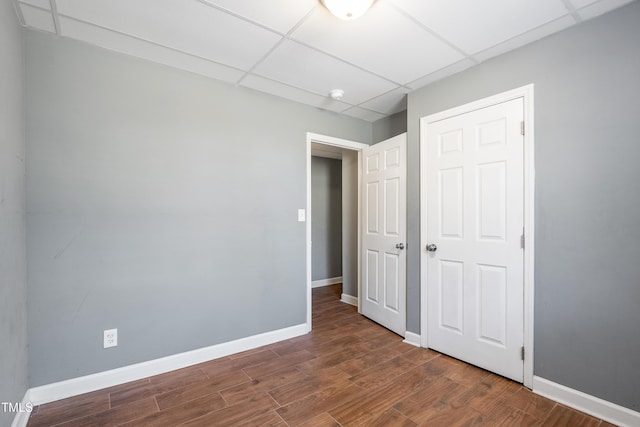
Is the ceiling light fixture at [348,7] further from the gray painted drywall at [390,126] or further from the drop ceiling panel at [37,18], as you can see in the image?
the gray painted drywall at [390,126]

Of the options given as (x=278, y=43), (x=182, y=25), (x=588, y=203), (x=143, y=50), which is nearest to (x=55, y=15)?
(x=143, y=50)

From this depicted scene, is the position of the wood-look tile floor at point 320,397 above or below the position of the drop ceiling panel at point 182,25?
below

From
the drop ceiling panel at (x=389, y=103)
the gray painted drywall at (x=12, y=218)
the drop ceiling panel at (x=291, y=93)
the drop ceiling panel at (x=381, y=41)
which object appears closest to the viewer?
the gray painted drywall at (x=12, y=218)

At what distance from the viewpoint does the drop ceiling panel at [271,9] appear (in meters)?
1.64

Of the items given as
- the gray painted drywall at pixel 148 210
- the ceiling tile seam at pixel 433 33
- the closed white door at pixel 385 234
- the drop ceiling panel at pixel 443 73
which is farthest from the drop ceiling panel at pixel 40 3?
the closed white door at pixel 385 234

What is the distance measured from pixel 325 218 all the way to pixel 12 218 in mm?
4178

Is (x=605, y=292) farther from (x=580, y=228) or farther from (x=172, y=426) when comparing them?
(x=172, y=426)

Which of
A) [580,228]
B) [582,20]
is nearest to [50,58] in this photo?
[582,20]

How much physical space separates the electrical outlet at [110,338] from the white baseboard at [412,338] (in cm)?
252

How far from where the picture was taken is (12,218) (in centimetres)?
157

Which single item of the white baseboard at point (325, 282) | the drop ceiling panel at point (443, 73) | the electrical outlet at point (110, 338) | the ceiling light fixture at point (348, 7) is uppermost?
the drop ceiling panel at point (443, 73)

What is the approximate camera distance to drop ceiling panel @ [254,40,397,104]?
2.18 meters

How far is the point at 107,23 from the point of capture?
5.95 ft

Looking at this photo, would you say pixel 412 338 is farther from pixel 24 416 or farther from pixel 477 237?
pixel 24 416
